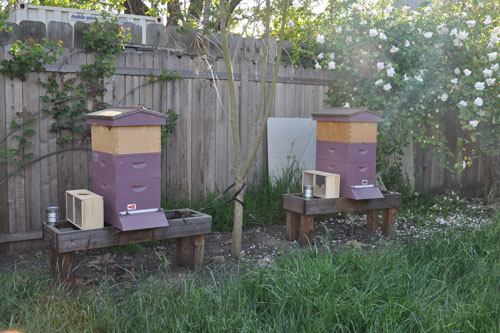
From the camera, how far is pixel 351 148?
5.33 m

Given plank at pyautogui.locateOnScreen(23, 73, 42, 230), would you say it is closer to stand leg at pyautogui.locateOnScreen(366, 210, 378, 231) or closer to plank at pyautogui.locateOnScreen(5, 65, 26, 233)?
plank at pyautogui.locateOnScreen(5, 65, 26, 233)

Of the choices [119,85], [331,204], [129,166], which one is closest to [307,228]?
[331,204]

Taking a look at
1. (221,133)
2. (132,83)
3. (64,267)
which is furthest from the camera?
(221,133)

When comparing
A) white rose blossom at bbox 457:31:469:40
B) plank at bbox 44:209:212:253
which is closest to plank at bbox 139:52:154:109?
plank at bbox 44:209:212:253

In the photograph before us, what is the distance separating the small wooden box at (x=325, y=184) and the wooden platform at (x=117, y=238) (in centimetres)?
148

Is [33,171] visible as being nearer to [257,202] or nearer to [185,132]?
[185,132]

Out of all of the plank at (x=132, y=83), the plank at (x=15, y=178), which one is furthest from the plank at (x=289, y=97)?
the plank at (x=15, y=178)

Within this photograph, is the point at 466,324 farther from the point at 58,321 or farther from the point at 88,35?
the point at 88,35

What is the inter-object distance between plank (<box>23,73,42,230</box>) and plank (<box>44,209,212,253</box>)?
114cm

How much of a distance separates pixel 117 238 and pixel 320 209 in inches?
86.5

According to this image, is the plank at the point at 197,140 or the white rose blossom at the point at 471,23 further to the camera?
the white rose blossom at the point at 471,23

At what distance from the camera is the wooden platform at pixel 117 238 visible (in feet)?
12.8

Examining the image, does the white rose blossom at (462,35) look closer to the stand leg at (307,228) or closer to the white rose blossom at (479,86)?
the white rose blossom at (479,86)

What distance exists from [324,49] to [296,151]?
142 centimetres
